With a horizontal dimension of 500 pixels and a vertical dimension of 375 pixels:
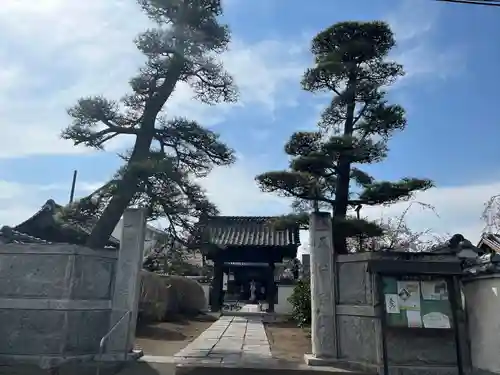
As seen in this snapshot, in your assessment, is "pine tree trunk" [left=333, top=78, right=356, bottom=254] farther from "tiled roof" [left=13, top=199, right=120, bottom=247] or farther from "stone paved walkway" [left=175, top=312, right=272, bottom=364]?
"tiled roof" [left=13, top=199, right=120, bottom=247]

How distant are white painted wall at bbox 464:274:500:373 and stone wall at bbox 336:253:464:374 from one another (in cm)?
35

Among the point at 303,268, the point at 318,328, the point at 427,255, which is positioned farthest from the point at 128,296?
the point at 303,268

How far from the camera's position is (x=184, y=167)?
901cm

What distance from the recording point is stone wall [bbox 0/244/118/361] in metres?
7.05

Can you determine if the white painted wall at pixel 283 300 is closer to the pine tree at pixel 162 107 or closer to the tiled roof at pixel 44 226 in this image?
the tiled roof at pixel 44 226

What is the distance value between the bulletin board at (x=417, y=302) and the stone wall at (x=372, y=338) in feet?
0.71

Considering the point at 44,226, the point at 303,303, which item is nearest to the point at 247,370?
the point at 303,303

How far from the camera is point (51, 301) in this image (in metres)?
7.15

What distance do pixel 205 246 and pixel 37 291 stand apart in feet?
10.8

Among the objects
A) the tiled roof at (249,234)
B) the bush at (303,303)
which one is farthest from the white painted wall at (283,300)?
the bush at (303,303)

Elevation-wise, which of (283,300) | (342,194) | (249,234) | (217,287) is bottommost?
(283,300)

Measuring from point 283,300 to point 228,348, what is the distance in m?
11.4

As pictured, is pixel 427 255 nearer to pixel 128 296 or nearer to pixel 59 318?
pixel 128 296

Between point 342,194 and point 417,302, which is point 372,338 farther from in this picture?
point 342,194
